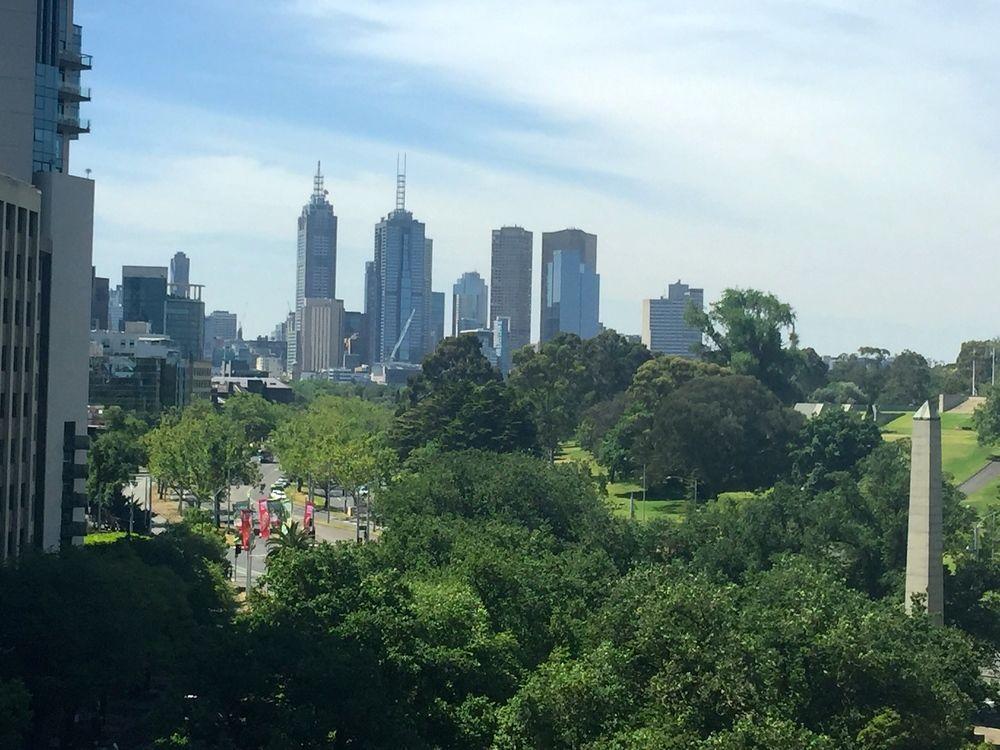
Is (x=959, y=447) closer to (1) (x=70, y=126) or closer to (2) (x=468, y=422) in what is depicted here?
(2) (x=468, y=422)

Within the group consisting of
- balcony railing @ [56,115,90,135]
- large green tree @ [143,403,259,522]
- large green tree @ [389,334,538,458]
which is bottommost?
large green tree @ [143,403,259,522]

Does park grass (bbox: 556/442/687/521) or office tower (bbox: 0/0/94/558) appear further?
park grass (bbox: 556/442/687/521)

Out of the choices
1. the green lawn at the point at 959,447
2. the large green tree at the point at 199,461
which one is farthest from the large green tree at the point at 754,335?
the large green tree at the point at 199,461

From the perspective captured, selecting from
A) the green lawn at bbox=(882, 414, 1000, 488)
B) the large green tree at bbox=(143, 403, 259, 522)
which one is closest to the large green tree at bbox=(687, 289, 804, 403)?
the green lawn at bbox=(882, 414, 1000, 488)

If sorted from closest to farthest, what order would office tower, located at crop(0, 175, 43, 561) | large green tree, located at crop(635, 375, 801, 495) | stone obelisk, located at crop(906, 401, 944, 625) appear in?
office tower, located at crop(0, 175, 43, 561) → stone obelisk, located at crop(906, 401, 944, 625) → large green tree, located at crop(635, 375, 801, 495)

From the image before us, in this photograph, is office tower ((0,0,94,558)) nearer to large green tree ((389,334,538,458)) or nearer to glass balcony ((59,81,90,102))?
glass balcony ((59,81,90,102))

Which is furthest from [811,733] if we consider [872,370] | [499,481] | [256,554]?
[872,370]

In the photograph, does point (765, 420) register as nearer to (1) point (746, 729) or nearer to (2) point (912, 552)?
(2) point (912, 552)

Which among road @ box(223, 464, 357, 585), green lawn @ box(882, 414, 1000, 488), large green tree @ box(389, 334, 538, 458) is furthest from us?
large green tree @ box(389, 334, 538, 458)
